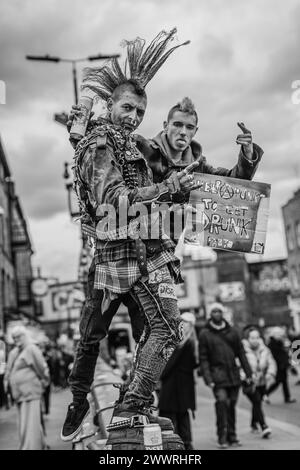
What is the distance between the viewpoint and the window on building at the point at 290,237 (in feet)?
178

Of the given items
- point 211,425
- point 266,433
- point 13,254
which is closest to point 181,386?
point 266,433

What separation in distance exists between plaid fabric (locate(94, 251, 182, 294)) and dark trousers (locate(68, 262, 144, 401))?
0.55 ft

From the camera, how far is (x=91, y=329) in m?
3.83

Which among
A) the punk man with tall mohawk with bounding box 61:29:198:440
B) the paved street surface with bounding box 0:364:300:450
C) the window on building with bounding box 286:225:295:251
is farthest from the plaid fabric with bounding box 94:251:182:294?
the window on building with bounding box 286:225:295:251

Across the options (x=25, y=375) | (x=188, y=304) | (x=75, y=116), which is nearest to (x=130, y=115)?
(x=75, y=116)

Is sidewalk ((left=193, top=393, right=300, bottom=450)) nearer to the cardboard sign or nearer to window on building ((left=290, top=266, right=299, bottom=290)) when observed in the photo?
the cardboard sign

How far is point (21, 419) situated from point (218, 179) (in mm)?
8057

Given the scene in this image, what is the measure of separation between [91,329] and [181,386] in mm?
6920

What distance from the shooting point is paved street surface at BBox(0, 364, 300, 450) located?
401 inches

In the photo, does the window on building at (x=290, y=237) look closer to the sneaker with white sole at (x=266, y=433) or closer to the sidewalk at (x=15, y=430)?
the sidewalk at (x=15, y=430)

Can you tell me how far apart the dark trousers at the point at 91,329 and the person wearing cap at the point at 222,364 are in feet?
23.6

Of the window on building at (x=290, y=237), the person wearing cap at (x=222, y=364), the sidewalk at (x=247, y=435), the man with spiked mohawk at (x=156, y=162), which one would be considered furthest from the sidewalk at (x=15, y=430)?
the window on building at (x=290, y=237)

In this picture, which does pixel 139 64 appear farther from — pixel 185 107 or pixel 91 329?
pixel 91 329
